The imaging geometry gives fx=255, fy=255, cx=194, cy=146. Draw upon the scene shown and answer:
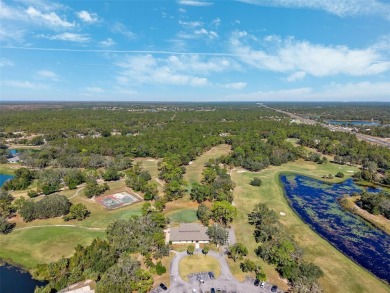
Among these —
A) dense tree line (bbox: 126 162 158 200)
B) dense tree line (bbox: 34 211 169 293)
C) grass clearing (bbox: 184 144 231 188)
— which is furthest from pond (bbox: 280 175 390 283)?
dense tree line (bbox: 126 162 158 200)

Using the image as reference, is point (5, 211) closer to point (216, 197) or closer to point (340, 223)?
point (216, 197)

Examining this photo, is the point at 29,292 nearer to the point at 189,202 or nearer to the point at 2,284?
the point at 2,284

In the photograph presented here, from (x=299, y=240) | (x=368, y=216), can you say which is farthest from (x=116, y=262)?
(x=368, y=216)

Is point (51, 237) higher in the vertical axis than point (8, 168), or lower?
lower

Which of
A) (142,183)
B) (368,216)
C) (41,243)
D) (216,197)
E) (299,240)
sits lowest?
(299,240)

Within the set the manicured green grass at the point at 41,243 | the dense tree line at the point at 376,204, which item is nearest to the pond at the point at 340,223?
the dense tree line at the point at 376,204

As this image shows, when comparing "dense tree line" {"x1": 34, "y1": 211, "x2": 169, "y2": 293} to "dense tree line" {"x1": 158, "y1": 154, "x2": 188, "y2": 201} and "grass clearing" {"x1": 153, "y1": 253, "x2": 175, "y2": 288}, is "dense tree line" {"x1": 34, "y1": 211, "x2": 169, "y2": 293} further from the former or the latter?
"dense tree line" {"x1": 158, "y1": 154, "x2": 188, "y2": 201}

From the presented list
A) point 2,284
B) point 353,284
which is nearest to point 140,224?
point 2,284
